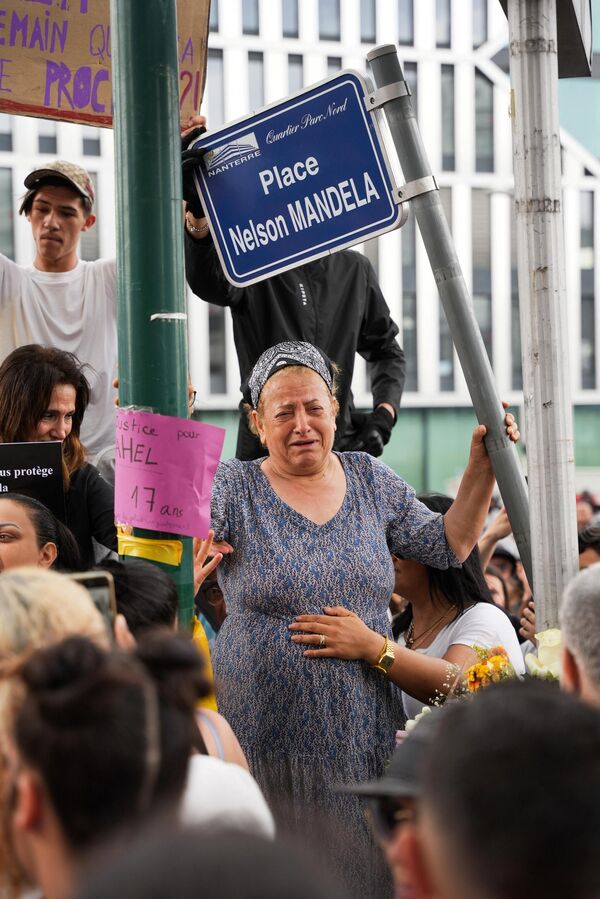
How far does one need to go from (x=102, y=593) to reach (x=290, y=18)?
29.9 m

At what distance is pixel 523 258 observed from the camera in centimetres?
313

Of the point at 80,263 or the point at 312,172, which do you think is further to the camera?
the point at 80,263

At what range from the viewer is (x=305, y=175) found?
2.96 metres

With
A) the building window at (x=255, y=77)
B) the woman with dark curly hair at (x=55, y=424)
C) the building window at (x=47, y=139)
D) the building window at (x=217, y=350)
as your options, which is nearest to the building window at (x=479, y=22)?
the building window at (x=255, y=77)

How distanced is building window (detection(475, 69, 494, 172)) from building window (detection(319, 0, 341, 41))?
16.9ft

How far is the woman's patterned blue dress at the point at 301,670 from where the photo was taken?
3.22 m

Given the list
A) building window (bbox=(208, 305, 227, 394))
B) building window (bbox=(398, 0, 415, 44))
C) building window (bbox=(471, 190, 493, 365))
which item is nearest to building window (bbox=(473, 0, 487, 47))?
building window (bbox=(398, 0, 415, 44))

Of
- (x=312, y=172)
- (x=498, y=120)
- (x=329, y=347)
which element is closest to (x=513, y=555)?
(x=329, y=347)

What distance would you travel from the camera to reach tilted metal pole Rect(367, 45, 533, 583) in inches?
Answer: 117

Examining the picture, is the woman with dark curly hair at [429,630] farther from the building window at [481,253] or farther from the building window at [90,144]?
the building window at [481,253]

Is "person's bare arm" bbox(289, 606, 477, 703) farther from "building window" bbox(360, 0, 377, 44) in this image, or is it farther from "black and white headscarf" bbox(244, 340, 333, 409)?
"building window" bbox(360, 0, 377, 44)

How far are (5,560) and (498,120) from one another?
109 feet

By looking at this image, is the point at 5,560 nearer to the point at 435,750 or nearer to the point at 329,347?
the point at 329,347

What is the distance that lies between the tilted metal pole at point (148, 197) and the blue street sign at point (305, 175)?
0.51m
